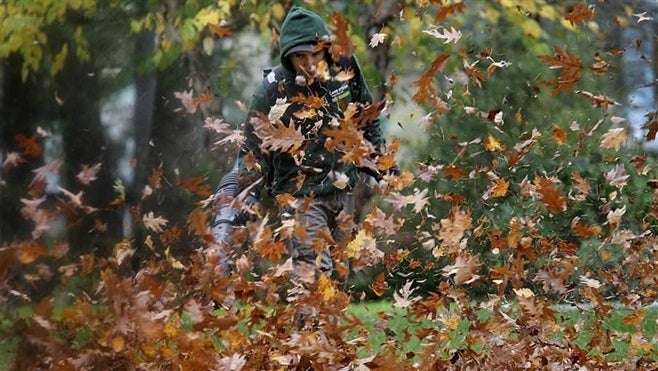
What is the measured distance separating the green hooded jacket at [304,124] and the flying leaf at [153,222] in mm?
434

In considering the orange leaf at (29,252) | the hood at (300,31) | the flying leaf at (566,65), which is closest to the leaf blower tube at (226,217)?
the hood at (300,31)

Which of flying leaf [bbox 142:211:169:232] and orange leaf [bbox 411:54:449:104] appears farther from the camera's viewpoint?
flying leaf [bbox 142:211:169:232]

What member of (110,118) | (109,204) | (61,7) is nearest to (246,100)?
(61,7)

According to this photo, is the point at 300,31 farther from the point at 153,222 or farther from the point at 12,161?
the point at 12,161

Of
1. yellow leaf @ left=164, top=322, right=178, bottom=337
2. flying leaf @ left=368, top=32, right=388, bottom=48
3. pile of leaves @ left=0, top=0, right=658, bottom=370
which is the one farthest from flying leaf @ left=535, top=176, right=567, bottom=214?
yellow leaf @ left=164, top=322, right=178, bottom=337

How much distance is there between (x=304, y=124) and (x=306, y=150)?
13 centimetres

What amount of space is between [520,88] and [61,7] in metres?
4.36

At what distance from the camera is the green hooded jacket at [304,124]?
4.27 metres

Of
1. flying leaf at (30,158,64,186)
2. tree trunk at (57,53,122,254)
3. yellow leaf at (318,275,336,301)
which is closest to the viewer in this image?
flying leaf at (30,158,64,186)

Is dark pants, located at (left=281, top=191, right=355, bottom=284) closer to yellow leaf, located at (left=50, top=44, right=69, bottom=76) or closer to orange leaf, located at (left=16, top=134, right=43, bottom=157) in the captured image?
orange leaf, located at (left=16, top=134, right=43, bottom=157)

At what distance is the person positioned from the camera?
13.6ft

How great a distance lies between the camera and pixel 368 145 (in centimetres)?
411

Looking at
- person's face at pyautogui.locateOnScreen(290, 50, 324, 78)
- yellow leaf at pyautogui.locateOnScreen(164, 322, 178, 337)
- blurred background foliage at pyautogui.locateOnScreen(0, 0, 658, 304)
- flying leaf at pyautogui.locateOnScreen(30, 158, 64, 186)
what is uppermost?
flying leaf at pyautogui.locateOnScreen(30, 158, 64, 186)

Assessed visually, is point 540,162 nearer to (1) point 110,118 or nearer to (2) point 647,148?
(2) point 647,148
